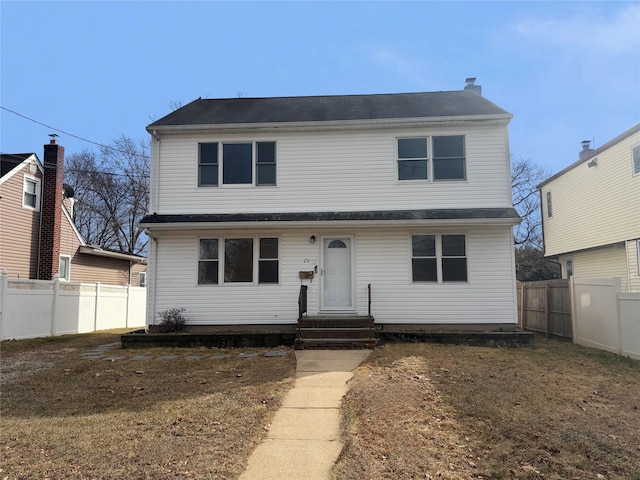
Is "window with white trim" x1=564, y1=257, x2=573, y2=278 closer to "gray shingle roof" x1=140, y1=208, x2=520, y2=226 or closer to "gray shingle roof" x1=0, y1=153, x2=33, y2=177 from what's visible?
"gray shingle roof" x1=140, y1=208, x2=520, y2=226

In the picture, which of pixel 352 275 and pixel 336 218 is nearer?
pixel 336 218

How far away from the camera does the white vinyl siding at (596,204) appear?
647 inches

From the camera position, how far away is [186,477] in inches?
153

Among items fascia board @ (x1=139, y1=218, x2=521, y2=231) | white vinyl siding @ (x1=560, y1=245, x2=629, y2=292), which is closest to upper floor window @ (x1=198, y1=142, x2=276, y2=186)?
fascia board @ (x1=139, y1=218, x2=521, y2=231)

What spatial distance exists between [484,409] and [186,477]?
3614 millimetres

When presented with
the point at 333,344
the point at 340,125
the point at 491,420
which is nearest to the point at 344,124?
the point at 340,125

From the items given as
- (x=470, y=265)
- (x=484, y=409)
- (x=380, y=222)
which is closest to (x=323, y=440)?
(x=484, y=409)

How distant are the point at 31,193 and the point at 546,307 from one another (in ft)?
63.4

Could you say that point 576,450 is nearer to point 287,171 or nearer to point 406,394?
point 406,394

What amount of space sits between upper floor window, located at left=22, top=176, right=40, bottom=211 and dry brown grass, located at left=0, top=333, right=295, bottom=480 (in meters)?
10.7

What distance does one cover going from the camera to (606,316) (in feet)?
34.0

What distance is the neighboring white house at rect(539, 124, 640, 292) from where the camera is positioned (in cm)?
1630

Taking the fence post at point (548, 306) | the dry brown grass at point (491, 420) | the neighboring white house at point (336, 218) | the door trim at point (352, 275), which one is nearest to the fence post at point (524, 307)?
the fence post at point (548, 306)

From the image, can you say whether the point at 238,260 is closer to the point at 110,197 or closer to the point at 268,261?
the point at 268,261
